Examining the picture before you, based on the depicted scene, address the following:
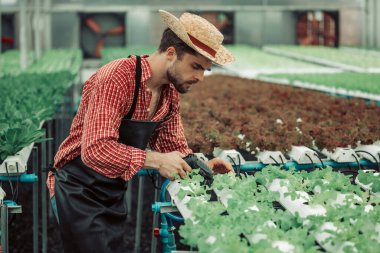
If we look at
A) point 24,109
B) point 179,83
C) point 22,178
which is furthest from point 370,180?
point 24,109

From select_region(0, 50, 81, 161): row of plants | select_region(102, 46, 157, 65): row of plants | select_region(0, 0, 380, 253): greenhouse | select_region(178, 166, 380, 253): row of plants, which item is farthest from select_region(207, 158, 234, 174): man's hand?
select_region(102, 46, 157, 65): row of plants

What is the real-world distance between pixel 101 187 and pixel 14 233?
3672 mm

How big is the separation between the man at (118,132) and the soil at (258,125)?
50 centimetres

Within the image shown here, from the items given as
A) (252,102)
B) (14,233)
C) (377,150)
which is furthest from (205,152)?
(252,102)

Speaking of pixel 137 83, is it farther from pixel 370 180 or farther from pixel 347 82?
pixel 347 82

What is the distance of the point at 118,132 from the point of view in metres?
3.66

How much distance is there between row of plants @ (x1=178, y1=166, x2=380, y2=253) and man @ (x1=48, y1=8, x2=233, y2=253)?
1.27ft

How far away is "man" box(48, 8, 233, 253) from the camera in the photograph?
342 centimetres

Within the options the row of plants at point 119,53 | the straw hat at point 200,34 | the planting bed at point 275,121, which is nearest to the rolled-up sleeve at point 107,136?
the straw hat at point 200,34

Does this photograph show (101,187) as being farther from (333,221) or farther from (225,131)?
(225,131)

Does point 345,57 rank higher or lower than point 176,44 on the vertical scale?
lower

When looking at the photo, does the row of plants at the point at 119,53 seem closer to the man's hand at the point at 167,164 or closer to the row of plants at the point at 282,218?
the man's hand at the point at 167,164

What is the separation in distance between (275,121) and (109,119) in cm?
312

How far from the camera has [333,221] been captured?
2.84 m
